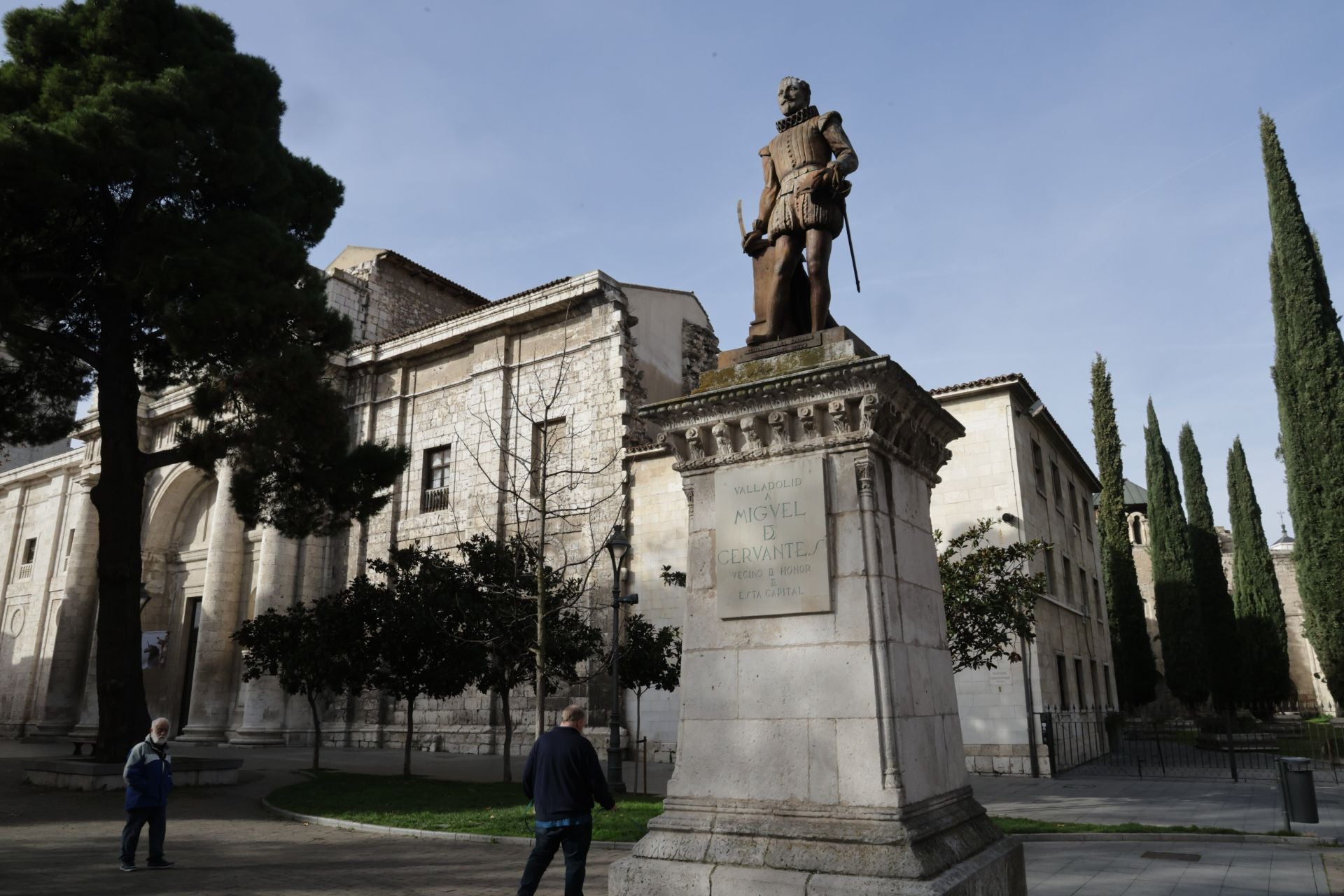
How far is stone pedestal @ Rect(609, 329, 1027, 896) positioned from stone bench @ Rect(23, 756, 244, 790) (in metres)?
12.1

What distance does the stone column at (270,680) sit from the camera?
953 inches

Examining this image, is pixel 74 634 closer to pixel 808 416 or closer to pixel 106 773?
pixel 106 773

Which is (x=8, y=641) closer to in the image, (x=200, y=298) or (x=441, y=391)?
(x=441, y=391)

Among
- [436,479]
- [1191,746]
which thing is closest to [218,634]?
[436,479]

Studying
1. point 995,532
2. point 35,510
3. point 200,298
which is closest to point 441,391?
point 200,298

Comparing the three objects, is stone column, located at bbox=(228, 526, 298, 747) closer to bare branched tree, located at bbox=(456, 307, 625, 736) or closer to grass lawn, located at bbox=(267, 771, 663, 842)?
bare branched tree, located at bbox=(456, 307, 625, 736)

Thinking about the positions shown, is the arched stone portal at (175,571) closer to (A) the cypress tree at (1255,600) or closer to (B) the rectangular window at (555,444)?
(B) the rectangular window at (555,444)

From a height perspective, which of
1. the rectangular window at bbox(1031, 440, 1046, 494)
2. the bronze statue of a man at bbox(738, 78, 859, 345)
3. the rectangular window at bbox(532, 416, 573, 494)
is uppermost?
the rectangular window at bbox(532, 416, 573, 494)

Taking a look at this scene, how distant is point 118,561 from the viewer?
48.6ft

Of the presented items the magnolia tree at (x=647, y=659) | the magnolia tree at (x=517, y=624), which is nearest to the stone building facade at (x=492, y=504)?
the magnolia tree at (x=647, y=659)

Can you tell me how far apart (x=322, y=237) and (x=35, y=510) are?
28.3 m

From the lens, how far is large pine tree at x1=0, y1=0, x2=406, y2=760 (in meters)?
14.2

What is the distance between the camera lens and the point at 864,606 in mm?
5184

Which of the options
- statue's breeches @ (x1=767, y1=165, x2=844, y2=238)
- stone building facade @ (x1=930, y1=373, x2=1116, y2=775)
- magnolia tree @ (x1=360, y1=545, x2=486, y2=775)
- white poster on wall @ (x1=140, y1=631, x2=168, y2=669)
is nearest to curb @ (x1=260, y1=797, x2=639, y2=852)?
magnolia tree @ (x1=360, y1=545, x2=486, y2=775)
